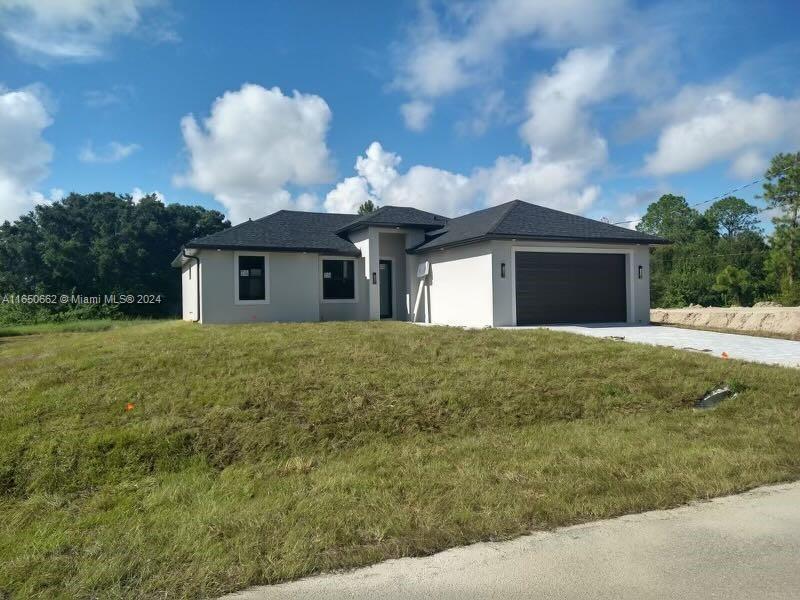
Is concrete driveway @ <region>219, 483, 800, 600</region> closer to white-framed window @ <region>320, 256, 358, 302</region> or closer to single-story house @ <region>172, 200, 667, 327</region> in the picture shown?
single-story house @ <region>172, 200, 667, 327</region>

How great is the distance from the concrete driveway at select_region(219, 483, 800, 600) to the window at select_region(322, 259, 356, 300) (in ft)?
48.9

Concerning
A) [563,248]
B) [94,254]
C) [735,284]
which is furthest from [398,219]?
[735,284]

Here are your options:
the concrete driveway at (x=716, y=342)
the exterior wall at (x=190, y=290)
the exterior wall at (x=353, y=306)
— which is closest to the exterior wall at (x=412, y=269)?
the exterior wall at (x=353, y=306)

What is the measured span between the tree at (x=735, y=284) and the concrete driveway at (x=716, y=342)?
2352 cm

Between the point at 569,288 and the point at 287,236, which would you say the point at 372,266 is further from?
the point at 569,288

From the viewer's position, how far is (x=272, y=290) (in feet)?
56.0

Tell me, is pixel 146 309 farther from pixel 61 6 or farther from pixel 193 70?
pixel 61 6

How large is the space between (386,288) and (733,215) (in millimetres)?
54022

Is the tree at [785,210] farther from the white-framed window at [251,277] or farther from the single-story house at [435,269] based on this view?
the white-framed window at [251,277]

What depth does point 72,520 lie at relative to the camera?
416cm

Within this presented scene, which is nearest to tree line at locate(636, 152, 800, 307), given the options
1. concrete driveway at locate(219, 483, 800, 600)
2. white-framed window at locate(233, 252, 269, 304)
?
white-framed window at locate(233, 252, 269, 304)

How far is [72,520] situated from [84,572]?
1.15 meters

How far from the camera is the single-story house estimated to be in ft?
51.2

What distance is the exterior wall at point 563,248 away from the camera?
15.2 m
